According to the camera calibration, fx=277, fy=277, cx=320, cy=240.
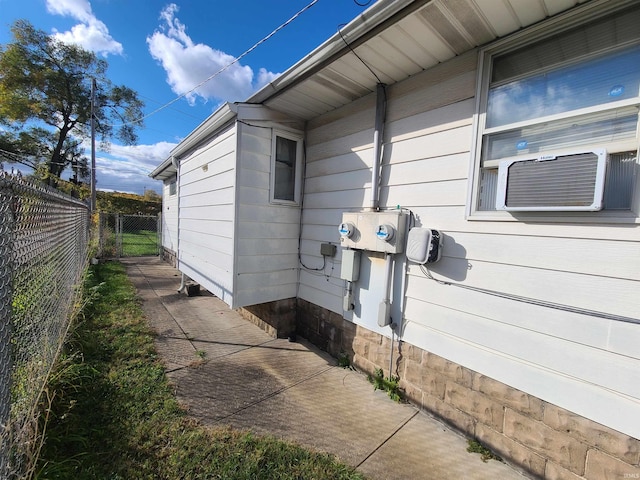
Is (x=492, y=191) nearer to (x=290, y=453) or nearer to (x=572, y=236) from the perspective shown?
(x=572, y=236)

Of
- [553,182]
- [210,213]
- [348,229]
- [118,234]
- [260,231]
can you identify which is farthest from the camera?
[118,234]

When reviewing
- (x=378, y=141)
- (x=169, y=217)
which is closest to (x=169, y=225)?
(x=169, y=217)

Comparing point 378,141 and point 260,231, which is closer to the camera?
point 378,141

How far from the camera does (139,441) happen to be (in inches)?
80.5

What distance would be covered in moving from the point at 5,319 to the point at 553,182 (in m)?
3.28

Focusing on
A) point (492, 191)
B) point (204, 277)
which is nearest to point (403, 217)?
point (492, 191)

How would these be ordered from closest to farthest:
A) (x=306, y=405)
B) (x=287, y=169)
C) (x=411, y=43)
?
(x=411, y=43), (x=306, y=405), (x=287, y=169)

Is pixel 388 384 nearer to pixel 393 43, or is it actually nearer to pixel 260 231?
pixel 260 231

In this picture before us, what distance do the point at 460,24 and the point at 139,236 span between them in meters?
17.9

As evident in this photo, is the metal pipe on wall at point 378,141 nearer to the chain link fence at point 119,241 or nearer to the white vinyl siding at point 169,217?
the white vinyl siding at point 169,217

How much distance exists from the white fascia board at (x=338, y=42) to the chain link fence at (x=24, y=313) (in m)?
2.39

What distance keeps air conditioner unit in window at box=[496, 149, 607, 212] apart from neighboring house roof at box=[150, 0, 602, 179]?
1014 millimetres

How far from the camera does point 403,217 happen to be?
275 centimetres

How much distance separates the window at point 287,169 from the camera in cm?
391
